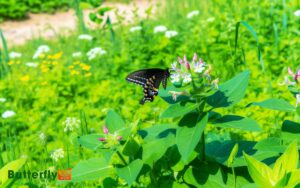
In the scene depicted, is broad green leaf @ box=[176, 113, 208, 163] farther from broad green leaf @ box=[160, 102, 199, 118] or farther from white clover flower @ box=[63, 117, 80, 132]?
white clover flower @ box=[63, 117, 80, 132]

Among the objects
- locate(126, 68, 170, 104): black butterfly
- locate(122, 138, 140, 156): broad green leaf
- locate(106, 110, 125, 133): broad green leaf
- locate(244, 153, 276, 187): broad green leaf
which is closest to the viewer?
locate(244, 153, 276, 187): broad green leaf

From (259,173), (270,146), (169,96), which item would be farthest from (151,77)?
(259,173)

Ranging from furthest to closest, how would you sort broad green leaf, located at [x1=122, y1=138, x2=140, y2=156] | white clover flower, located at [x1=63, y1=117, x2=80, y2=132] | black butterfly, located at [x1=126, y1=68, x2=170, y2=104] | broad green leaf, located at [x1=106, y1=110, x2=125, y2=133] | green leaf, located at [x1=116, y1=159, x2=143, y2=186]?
white clover flower, located at [x1=63, y1=117, x2=80, y2=132]
black butterfly, located at [x1=126, y1=68, x2=170, y2=104]
broad green leaf, located at [x1=106, y1=110, x2=125, y2=133]
broad green leaf, located at [x1=122, y1=138, x2=140, y2=156]
green leaf, located at [x1=116, y1=159, x2=143, y2=186]

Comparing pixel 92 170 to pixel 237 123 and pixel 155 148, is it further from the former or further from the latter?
pixel 237 123

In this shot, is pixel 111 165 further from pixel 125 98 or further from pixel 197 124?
pixel 125 98

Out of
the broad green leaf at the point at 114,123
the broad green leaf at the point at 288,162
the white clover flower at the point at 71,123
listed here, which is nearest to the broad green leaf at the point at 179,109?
the broad green leaf at the point at 114,123

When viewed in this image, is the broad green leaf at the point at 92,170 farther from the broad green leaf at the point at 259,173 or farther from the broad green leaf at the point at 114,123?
the broad green leaf at the point at 259,173

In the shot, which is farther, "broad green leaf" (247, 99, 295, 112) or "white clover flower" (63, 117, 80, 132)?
"white clover flower" (63, 117, 80, 132)

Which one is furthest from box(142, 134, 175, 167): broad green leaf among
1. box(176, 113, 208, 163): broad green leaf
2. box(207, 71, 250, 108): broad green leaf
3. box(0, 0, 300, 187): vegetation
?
box(207, 71, 250, 108): broad green leaf
